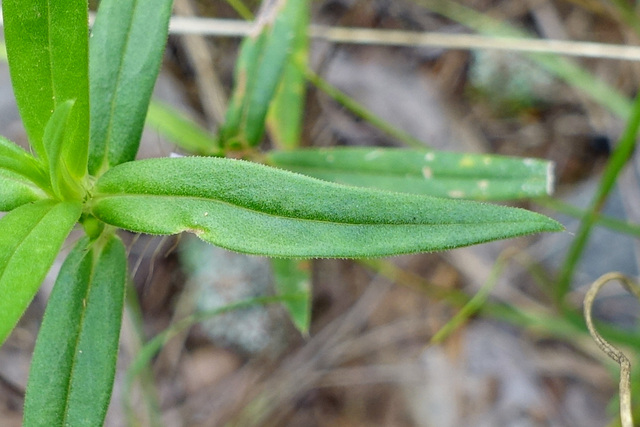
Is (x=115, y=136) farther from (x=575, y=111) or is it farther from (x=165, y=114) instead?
(x=575, y=111)

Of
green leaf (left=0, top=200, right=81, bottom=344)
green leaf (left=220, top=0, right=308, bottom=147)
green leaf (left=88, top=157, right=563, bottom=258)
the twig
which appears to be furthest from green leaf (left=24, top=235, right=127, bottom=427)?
the twig

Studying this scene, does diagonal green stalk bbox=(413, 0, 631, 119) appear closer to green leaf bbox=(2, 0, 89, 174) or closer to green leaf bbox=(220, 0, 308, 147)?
green leaf bbox=(220, 0, 308, 147)

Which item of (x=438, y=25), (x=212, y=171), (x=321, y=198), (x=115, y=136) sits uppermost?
(x=438, y=25)

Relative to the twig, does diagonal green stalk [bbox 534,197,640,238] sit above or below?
below

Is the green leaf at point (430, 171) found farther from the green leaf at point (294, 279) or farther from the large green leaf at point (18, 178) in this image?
the large green leaf at point (18, 178)

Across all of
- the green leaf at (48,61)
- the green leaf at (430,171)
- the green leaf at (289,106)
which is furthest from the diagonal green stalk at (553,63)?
the green leaf at (48,61)

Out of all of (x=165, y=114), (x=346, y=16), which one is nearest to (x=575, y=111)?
(x=346, y=16)

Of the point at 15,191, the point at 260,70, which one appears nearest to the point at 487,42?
the point at 260,70
